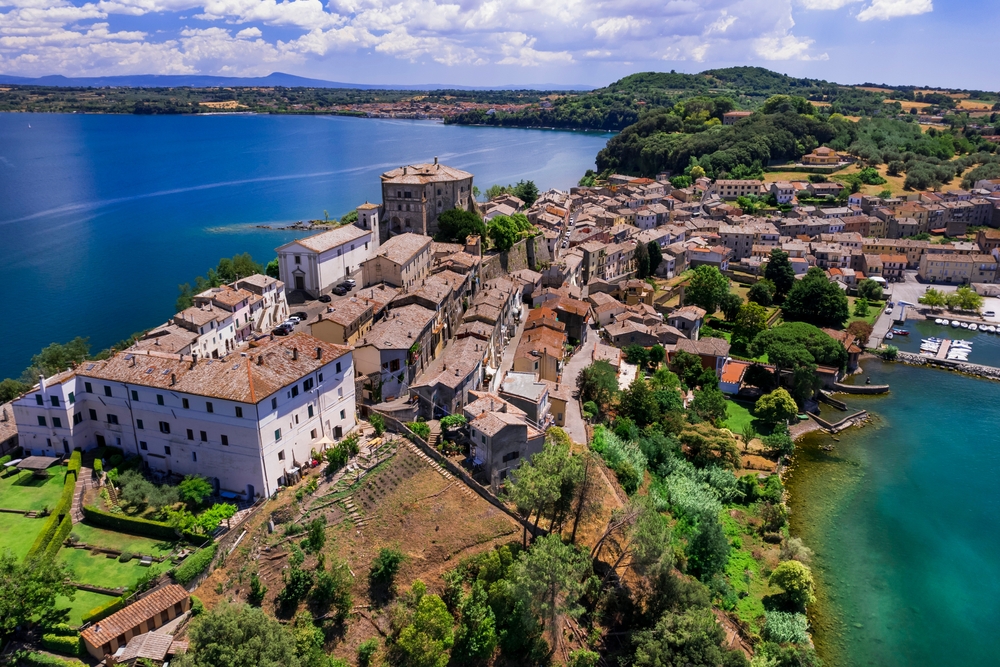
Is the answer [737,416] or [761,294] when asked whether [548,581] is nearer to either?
[737,416]

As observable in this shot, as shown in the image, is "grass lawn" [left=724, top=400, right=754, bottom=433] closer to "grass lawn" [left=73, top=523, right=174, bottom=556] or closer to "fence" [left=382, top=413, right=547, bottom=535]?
"fence" [left=382, top=413, right=547, bottom=535]

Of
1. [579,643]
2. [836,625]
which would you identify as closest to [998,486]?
[836,625]

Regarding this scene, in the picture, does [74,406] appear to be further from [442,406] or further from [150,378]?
[442,406]

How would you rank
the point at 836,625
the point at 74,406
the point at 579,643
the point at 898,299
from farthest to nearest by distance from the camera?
the point at 898,299
the point at 836,625
the point at 74,406
the point at 579,643

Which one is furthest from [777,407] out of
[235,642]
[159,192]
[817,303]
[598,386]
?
[159,192]

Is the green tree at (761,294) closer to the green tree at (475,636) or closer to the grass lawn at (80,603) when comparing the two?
the green tree at (475,636)

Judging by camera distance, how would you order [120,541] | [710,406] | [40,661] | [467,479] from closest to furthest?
1. [40,661]
2. [120,541]
3. [467,479]
4. [710,406]

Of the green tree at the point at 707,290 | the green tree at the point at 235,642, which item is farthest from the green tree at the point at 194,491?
the green tree at the point at 707,290
